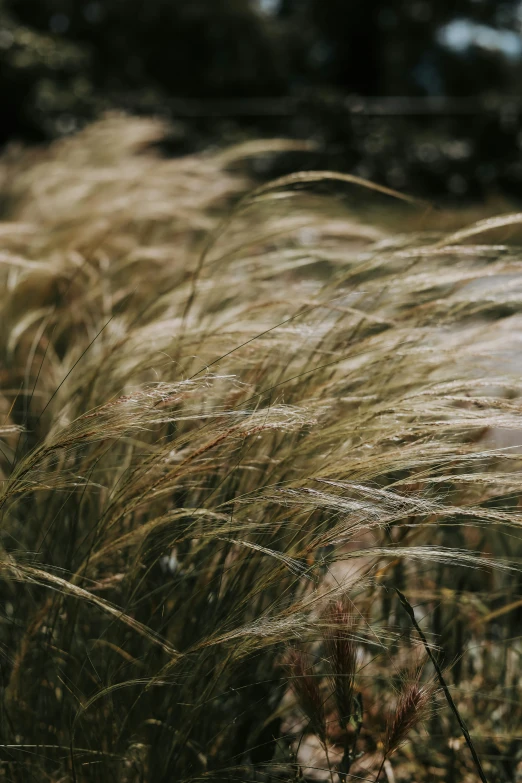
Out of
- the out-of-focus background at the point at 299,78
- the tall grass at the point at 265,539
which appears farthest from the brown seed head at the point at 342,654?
the out-of-focus background at the point at 299,78

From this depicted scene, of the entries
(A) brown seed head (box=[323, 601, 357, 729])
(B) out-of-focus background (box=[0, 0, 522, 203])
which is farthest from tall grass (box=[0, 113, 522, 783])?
(B) out-of-focus background (box=[0, 0, 522, 203])

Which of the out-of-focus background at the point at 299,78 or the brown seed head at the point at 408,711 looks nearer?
the brown seed head at the point at 408,711

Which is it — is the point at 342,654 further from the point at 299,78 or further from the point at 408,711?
the point at 299,78

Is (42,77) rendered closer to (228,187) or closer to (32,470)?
(228,187)

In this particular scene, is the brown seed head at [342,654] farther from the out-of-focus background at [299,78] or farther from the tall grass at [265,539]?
the out-of-focus background at [299,78]

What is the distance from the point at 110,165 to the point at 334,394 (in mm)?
2855

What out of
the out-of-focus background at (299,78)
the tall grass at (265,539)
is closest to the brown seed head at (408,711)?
the tall grass at (265,539)

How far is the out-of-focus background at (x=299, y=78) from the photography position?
8.13 metres

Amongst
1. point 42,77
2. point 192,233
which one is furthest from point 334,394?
point 42,77

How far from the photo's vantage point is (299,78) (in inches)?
1002

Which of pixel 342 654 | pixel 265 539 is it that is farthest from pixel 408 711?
pixel 265 539

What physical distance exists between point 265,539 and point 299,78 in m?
26.0

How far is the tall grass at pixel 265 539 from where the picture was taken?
1070mm

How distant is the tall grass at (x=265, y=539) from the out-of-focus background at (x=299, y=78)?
5533mm
